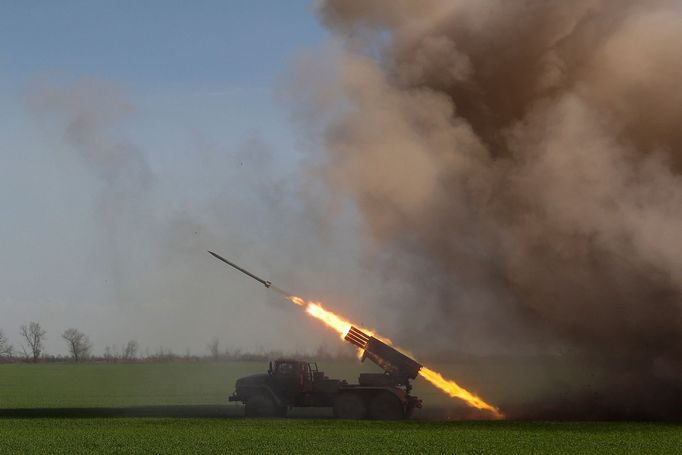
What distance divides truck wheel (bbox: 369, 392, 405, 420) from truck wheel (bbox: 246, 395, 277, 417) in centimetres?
423

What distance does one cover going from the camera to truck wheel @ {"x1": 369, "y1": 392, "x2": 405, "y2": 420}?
124ft

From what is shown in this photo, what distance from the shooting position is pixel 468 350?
156 ft

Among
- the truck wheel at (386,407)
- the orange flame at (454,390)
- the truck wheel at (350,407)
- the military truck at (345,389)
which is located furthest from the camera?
the orange flame at (454,390)

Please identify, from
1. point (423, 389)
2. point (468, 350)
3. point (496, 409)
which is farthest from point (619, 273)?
point (423, 389)

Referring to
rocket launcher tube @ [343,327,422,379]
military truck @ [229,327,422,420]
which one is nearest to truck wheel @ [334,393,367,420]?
military truck @ [229,327,422,420]

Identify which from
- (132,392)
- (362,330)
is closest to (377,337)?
(362,330)

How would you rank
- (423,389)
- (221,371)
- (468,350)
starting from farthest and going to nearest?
(221,371)
(423,389)
(468,350)

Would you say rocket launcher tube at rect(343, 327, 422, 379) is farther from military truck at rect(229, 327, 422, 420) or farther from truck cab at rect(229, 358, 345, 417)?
truck cab at rect(229, 358, 345, 417)

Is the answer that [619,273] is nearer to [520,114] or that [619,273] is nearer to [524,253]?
[524,253]

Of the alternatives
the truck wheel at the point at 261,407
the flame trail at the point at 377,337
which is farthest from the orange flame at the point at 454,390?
the truck wheel at the point at 261,407

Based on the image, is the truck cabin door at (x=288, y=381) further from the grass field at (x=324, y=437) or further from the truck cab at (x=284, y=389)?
the grass field at (x=324, y=437)

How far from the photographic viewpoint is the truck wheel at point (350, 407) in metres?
38.1

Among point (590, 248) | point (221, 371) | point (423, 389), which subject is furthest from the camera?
point (221, 371)

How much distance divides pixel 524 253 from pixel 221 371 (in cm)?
6170
